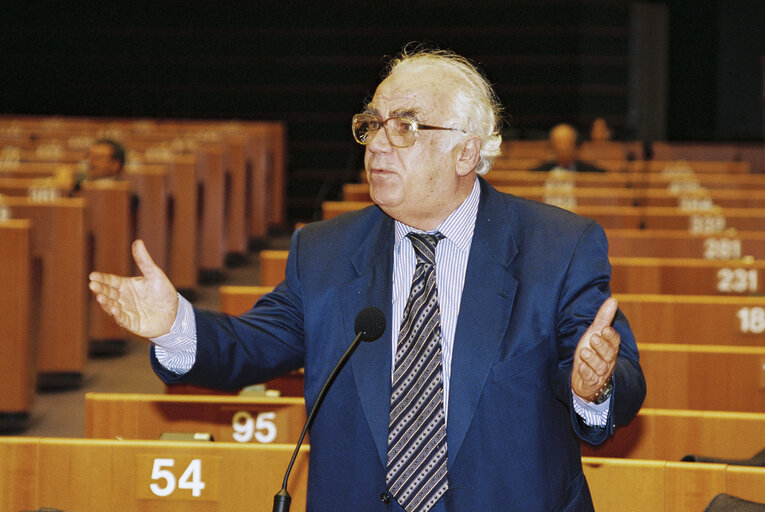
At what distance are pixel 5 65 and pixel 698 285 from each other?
32.8 feet

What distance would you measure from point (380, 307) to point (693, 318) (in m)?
1.98

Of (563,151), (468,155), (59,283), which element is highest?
(563,151)

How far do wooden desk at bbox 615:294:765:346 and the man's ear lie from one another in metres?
1.69

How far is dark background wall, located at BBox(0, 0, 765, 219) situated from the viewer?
11.3 m

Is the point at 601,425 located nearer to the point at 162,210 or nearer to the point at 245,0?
the point at 162,210

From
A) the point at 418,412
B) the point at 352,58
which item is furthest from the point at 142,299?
the point at 352,58

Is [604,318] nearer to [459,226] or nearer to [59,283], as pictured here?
[459,226]

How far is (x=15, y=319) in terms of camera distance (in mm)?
4137

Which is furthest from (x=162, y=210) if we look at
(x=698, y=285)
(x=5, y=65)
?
(x=5, y=65)

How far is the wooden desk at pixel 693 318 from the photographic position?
3.36m

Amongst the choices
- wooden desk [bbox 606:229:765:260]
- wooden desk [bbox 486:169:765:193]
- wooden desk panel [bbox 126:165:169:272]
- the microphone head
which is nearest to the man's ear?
the microphone head

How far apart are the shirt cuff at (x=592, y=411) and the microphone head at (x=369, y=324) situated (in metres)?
0.31

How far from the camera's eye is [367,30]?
447 inches

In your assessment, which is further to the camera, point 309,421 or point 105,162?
point 105,162
